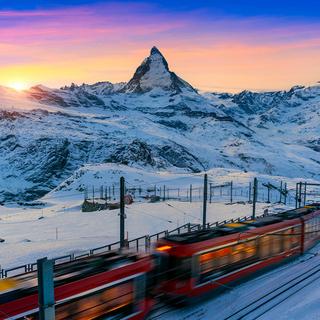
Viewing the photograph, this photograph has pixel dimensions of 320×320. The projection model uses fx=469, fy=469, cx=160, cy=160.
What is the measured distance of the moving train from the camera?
12930mm

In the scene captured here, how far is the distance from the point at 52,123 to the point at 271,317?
164m

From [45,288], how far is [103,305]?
4.11 m

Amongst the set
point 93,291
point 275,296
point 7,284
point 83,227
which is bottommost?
point 83,227

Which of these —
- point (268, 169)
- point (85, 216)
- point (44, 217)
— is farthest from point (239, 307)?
point (268, 169)

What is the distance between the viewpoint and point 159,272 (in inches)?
667

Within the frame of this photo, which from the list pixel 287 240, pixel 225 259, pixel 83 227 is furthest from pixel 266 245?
pixel 83 227

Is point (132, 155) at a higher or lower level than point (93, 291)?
lower

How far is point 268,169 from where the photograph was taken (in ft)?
641

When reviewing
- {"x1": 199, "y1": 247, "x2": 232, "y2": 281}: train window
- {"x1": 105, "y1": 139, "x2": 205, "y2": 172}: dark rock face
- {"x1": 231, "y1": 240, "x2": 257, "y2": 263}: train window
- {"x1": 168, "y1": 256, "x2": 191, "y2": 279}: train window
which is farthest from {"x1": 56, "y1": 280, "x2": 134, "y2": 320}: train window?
{"x1": 105, "y1": 139, "x2": 205, "y2": 172}: dark rock face

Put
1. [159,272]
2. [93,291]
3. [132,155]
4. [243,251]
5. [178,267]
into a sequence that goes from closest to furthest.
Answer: [93,291]
[159,272]
[178,267]
[243,251]
[132,155]

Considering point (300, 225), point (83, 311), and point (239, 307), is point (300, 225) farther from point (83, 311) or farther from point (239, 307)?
point (83, 311)

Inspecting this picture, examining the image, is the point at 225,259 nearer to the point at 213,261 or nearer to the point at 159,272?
the point at 213,261

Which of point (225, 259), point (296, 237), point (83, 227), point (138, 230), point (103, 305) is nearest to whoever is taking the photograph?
point (103, 305)

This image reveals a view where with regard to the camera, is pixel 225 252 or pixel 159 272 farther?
pixel 225 252
